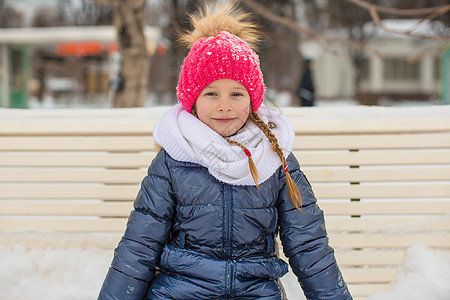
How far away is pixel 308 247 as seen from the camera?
186cm

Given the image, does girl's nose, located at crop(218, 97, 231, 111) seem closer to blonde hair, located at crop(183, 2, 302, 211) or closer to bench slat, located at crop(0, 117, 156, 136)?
blonde hair, located at crop(183, 2, 302, 211)

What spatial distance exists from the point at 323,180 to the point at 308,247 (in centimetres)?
76

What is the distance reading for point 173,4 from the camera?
59.5 feet

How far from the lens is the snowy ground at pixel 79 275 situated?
2443 millimetres

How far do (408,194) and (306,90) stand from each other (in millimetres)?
9283

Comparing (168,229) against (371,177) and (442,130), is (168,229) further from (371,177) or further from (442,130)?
(442,130)

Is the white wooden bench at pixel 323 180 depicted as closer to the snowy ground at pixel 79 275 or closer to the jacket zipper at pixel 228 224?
the snowy ground at pixel 79 275

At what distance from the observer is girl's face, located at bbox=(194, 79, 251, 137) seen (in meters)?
1.87

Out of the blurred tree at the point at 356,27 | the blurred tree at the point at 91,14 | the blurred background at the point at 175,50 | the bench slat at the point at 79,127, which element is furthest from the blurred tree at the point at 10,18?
the bench slat at the point at 79,127

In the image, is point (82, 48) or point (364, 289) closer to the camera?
point (364, 289)

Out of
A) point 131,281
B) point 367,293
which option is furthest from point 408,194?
point 131,281

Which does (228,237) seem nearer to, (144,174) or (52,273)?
(144,174)

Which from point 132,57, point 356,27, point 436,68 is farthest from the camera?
point 436,68

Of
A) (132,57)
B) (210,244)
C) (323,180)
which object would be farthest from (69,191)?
(132,57)
